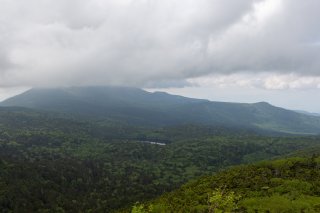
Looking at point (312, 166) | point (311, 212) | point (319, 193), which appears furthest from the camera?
point (312, 166)

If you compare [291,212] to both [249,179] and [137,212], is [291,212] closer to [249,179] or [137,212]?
[249,179]

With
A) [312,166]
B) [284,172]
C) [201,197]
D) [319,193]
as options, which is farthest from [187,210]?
[312,166]

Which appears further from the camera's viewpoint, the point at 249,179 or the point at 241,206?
the point at 249,179

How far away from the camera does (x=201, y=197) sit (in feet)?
224

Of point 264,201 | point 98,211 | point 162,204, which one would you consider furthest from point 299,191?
point 98,211

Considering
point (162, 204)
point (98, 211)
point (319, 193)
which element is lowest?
point (98, 211)

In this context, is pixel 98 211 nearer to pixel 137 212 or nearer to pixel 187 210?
pixel 187 210

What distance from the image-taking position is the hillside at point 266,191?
56.9 meters

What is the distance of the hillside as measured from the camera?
187 ft

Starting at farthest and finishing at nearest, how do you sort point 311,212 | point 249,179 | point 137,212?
1. point 249,179
2. point 311,212
3. point 137,212

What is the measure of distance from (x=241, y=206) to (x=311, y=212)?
1019 cm

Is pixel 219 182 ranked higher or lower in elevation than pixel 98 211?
higher

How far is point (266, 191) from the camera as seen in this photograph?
215 ft

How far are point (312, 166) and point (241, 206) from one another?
33056mm
